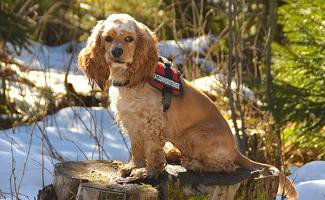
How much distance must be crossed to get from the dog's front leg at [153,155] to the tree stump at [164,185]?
0.06 meters

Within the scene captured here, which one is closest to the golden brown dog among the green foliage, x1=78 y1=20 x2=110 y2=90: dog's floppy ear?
x1=78 y1=20 x2=110 y2=90: dog's floppy ear

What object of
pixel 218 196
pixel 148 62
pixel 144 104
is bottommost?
pixel 218 196

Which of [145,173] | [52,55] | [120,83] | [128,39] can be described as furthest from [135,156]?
[52,55]

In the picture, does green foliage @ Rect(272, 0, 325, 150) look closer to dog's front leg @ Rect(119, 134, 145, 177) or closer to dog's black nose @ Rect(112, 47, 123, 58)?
dog's front leg @ Rect(119, 134, 145, 177)

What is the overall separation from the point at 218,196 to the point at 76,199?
81 cm

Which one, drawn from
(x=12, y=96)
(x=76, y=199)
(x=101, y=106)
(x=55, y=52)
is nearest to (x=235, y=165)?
(x=76, y=199)

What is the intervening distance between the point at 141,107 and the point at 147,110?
0.04 m

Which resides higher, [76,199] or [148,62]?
[148,62]

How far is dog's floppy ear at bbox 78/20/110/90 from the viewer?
3.65m

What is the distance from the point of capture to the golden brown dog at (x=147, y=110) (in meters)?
3.55

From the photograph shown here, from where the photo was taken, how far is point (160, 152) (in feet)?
11.9

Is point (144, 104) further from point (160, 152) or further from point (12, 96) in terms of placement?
point (12, 96)

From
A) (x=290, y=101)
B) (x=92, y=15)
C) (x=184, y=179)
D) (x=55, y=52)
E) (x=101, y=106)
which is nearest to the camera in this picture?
(x=184, y=179)

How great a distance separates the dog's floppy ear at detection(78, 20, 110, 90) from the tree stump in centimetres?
56
